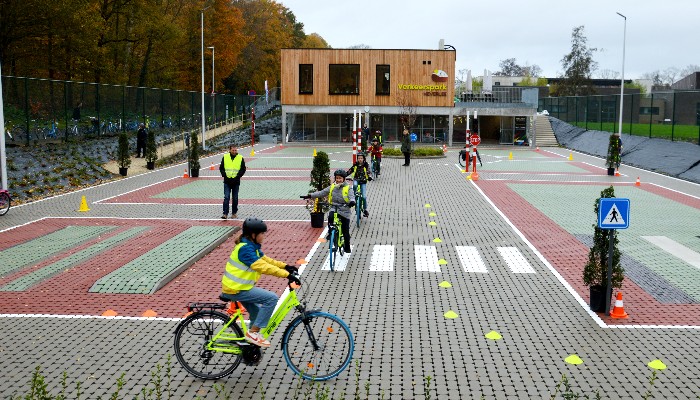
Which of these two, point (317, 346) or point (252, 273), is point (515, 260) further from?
point (252, 273)

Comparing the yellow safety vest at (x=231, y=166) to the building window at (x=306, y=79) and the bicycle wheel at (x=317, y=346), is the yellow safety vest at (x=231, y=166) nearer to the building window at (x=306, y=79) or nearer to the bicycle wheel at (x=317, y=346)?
the bicycle wheel at (x=317, y=346)

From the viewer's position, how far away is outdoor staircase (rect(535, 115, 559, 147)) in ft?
Answer: 176

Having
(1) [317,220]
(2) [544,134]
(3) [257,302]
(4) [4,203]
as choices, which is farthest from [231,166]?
(2) [544,134]

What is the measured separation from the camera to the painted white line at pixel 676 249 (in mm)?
13922

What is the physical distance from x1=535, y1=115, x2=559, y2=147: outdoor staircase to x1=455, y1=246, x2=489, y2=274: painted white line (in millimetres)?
40495

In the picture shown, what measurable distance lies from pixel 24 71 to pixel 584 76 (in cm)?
6428

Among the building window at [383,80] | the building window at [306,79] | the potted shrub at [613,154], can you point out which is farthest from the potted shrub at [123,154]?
the building window at [383,80]

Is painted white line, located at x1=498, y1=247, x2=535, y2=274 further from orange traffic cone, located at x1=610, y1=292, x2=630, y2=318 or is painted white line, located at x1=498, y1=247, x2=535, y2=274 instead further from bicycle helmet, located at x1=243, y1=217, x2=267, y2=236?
bicycle helmet, located at x1=243, y1=217, x2=267, y2=236

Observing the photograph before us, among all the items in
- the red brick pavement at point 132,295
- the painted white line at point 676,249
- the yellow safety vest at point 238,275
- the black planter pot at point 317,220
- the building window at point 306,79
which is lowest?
the red brick pavement at point 132,295

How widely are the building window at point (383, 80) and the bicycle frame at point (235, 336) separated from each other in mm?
45299

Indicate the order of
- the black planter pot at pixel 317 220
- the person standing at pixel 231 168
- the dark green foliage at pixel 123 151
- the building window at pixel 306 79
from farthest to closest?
1. the building window at pixel 306 79
2. the dark green foliage at pixel 123 151
3. the person standing at pixel 231 168
4. the black planter pot at pixel 317 220

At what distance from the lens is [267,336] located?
25.2 ft

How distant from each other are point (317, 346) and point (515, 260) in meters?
7.02

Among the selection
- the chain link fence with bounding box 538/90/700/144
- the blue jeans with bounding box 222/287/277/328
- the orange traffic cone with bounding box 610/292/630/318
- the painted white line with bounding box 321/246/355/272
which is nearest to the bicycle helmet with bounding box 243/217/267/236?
the blue jeans with bounding box 222/287/277/328
